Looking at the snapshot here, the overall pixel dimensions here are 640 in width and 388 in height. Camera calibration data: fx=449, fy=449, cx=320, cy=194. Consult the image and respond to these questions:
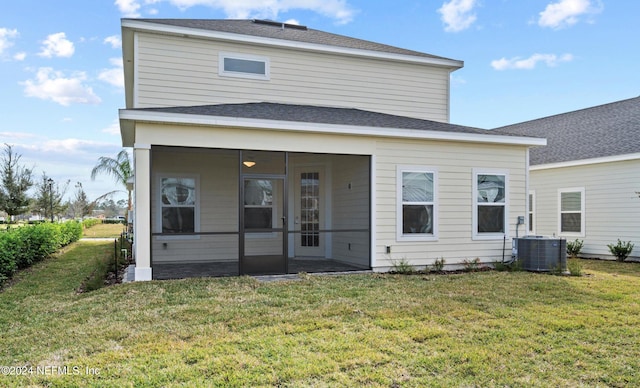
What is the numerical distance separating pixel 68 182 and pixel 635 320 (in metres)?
41.6

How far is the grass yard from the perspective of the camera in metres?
3.67

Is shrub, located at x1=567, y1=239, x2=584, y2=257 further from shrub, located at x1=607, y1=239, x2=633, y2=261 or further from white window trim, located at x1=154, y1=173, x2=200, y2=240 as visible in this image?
white window trim, located at x1=154, y1=173, x2=200, y2=240

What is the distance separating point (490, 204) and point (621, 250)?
462 centimetres

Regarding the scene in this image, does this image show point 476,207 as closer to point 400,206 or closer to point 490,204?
point 490,204

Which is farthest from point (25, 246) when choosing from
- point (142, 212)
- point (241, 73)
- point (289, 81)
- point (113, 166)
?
point (113, 166)

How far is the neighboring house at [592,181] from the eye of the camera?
11.8 m

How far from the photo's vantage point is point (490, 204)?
9.82 m

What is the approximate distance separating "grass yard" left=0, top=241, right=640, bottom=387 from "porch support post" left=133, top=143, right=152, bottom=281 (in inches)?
17.1

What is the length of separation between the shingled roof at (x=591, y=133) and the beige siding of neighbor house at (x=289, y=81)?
14.8 feet

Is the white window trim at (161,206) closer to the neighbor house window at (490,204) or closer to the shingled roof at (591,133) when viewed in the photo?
the neighbor house window at (490,204)

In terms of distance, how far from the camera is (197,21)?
10.9 m

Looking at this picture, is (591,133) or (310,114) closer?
(310,114)

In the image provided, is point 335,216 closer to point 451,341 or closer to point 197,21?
point 197,21

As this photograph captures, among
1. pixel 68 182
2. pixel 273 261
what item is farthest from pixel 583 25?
pixel 68 182
